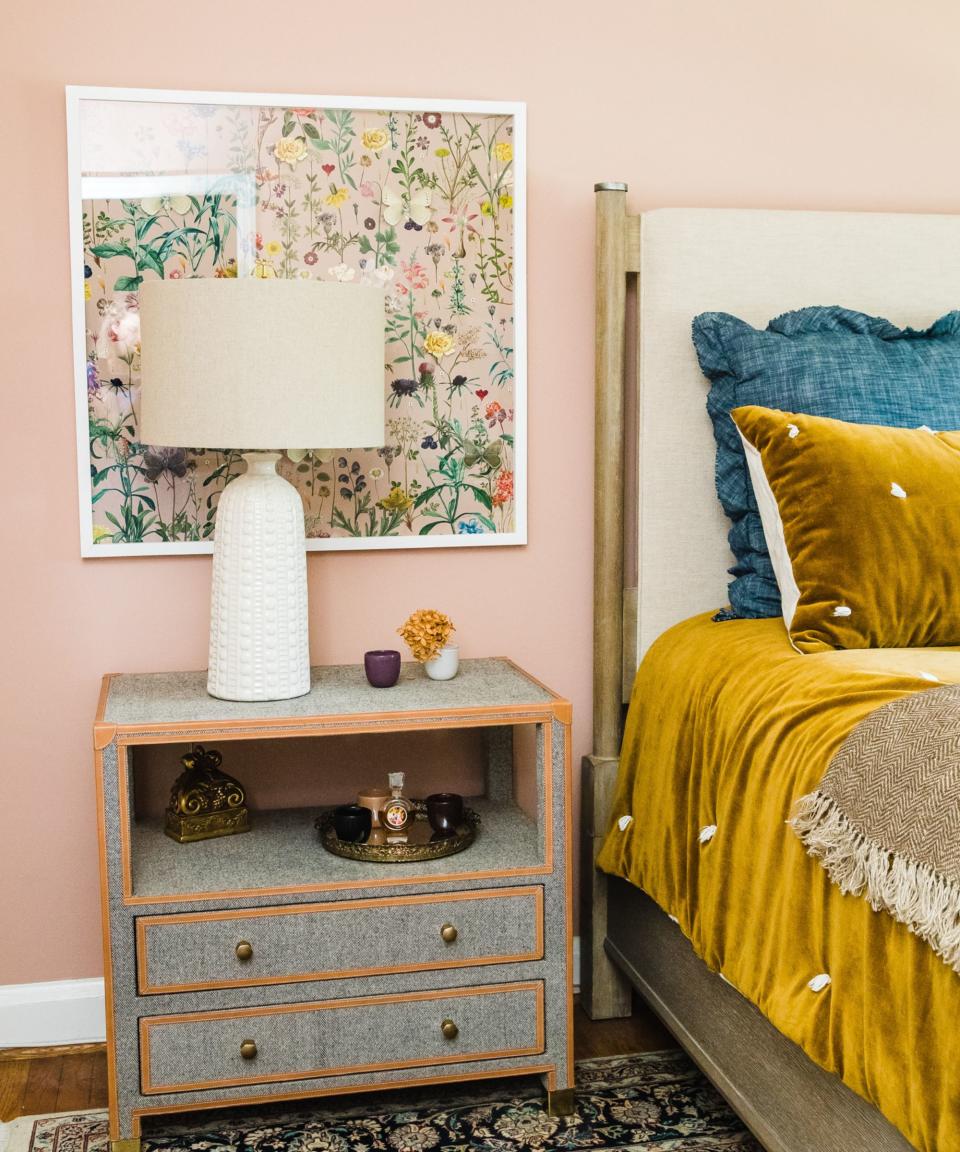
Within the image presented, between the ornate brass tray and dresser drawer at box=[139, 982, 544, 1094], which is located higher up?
the ornate brass tray

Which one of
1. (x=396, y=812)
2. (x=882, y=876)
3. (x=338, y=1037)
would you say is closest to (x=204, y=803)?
(x=396, y=812)

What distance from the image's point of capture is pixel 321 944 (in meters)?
1.87

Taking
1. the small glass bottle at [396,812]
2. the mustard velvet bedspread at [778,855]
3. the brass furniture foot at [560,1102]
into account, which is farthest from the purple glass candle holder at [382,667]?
the brass furniture foot at [560,1102]

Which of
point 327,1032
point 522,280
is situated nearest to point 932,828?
point 327,1032

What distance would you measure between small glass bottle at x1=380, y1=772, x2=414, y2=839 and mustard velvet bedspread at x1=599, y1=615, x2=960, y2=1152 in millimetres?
384

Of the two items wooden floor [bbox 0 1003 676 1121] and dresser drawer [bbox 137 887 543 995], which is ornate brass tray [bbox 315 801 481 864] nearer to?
dresser drawer [bbox 137 887 543 995]

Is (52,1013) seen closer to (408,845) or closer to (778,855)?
(408,845)

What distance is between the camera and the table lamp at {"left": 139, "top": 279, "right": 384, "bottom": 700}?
1.79 m

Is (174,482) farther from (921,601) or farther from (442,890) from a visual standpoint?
(921,601)

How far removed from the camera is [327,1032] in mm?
1884

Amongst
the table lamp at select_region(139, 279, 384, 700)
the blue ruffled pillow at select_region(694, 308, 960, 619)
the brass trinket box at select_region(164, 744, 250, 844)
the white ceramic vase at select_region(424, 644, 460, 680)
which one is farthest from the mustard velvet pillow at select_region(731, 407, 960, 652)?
the brass trinket box at select_region(164, 744, 250, 844)

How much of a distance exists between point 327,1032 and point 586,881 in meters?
0.64

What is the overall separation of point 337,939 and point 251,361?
89cm

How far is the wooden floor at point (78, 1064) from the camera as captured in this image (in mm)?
2029
